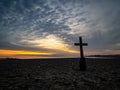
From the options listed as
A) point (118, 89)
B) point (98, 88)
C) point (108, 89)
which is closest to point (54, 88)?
point (98, 88)

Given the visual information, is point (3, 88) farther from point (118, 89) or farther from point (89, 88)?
point (118, 89)

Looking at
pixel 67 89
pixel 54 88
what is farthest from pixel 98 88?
pixel 54 88

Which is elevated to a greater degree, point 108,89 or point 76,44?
point 76,44

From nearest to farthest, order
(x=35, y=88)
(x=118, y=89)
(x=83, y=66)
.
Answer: (x=118, y=89) < (x=35, y=88) < (x=83, y=66)

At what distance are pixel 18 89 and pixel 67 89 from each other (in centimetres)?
298

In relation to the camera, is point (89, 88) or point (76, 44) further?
point (76, 44)

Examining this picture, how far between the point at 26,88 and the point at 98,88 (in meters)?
4.44

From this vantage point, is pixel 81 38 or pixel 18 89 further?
pixel 81 38

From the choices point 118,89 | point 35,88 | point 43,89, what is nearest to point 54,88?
point 43,89

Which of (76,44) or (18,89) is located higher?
(76,44)

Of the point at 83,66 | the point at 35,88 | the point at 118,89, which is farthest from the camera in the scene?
the point at 83,66

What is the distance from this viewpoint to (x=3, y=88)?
8203mm

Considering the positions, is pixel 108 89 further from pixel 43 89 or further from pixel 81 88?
pixel 43 89

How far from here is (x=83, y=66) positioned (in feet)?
50.6
